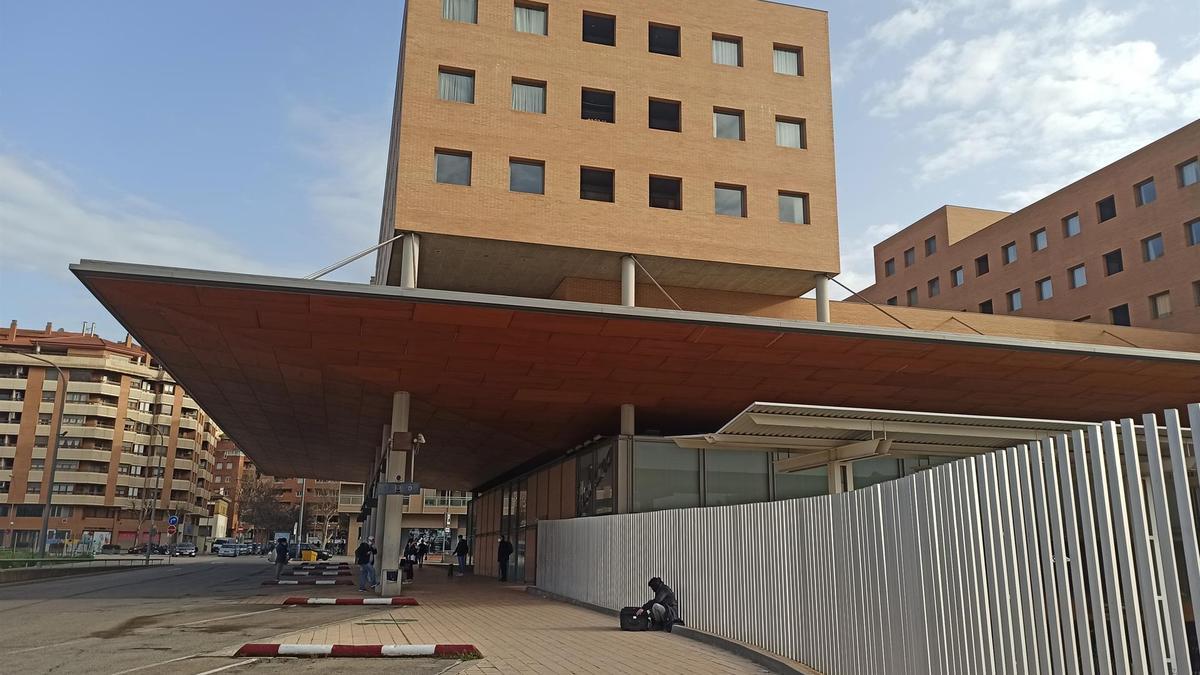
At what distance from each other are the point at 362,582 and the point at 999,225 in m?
43.1

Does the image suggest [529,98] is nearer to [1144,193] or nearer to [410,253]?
[410,253]

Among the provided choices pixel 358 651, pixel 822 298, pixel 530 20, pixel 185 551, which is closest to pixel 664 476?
pixel 822 298

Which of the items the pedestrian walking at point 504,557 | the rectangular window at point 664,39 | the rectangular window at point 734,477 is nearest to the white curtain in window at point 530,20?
the rectangular window at point 664,39

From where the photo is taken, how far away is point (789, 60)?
104 feet

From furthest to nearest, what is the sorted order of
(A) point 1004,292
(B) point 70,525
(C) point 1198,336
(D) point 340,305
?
(B) point 70,525, (A) point 1004,292, (C) point 1198,336, (D) point 340,305

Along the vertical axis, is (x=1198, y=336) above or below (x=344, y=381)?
above

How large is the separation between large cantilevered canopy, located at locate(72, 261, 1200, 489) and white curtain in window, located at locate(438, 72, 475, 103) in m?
9.22

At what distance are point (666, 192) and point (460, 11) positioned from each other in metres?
8.68

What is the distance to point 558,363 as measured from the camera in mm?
21609

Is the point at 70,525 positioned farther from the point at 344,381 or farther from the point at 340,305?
the point at 340,305

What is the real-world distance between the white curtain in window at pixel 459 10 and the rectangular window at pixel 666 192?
773 cm

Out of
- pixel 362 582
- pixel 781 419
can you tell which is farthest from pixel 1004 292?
pixel 781 419

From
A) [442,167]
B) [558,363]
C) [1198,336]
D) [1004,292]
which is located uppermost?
[1004,292]

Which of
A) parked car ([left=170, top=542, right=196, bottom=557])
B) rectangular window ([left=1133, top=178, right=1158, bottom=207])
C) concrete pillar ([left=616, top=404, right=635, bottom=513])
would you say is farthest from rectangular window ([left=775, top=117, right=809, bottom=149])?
parked car ([left=170, top=542, right=196, bottom=557])
